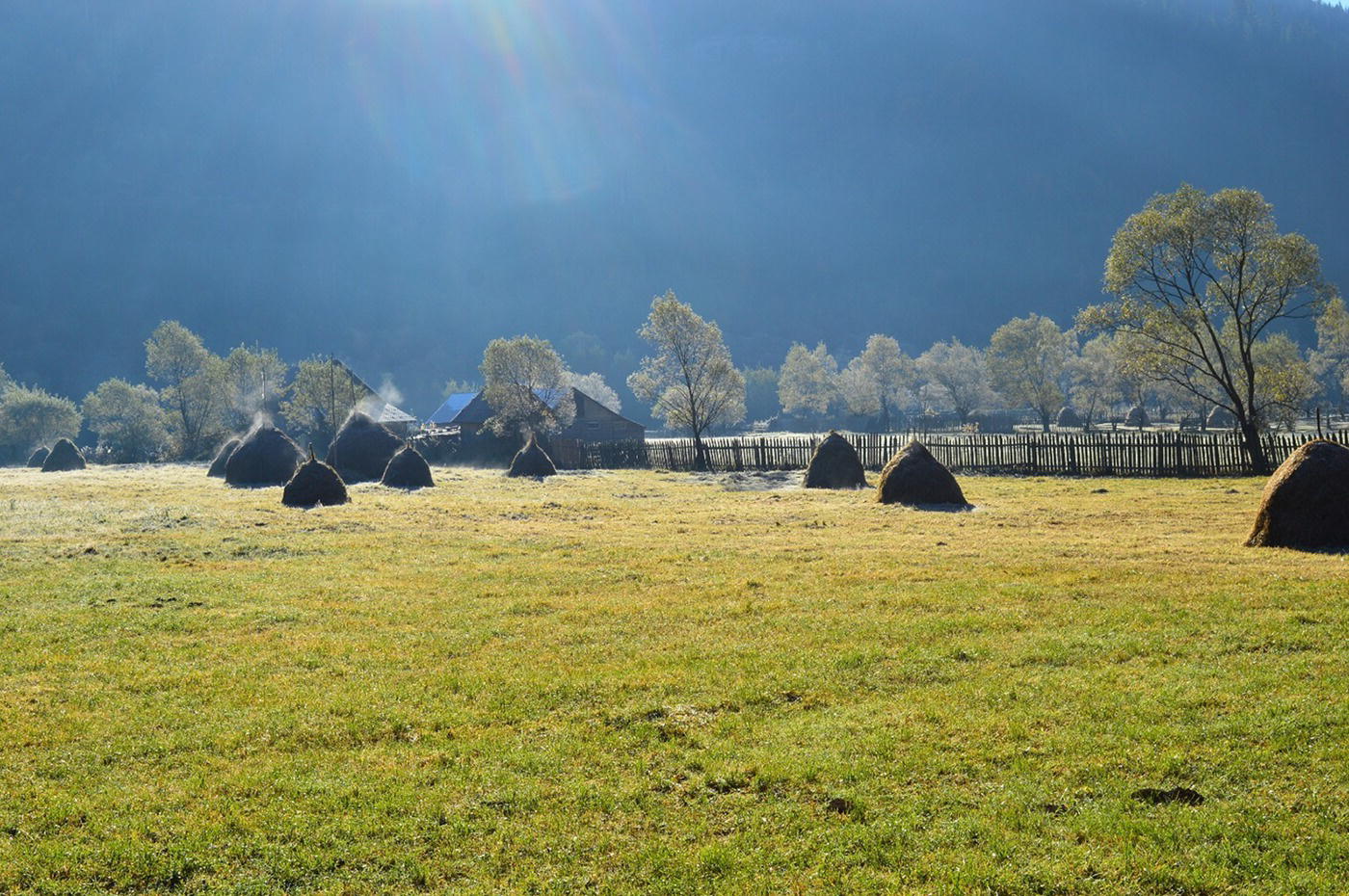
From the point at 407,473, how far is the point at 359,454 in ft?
30.2

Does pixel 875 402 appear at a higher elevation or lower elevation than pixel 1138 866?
higher

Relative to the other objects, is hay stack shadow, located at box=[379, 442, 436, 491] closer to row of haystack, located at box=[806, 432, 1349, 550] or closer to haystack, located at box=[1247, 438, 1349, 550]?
row of haystack, located at box=[806, 432, 1349, 550]

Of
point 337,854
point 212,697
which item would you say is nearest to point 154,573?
point 212,697

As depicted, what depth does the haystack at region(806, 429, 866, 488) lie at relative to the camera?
108 ft

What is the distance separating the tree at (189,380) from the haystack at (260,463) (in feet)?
152

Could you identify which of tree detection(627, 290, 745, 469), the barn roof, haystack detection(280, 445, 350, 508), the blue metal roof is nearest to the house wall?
the barn roof

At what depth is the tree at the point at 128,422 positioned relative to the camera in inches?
3127

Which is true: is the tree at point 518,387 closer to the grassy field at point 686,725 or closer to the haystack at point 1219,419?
the grassy field at point 686,725

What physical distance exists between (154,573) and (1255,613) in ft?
52.7

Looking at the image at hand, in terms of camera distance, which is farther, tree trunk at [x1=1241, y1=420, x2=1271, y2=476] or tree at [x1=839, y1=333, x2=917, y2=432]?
tree at [x1=839, y1=333, x2=917, y2=432]

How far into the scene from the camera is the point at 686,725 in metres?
7.22

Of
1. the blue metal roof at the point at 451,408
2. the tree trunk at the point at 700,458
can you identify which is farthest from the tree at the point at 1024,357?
the blue metal roof at the point at 451,408

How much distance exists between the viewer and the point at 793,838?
5.39 m

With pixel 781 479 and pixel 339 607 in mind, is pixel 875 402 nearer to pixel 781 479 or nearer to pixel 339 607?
pixel 781 479
